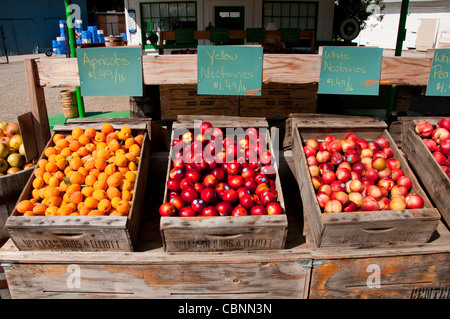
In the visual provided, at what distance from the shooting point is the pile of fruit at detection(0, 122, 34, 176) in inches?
122

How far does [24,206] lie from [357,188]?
256 centimetres

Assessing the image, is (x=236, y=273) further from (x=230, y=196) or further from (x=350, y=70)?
(x=350, y=70)

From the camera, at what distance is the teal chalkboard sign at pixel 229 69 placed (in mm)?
2811

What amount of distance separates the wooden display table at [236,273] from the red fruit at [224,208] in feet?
0.95

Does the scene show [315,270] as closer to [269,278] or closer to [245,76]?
[269,278]

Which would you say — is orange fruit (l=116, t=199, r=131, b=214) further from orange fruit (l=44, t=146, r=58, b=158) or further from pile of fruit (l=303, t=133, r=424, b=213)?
pile of fruit (l=303, t=133, r=424, b=213)

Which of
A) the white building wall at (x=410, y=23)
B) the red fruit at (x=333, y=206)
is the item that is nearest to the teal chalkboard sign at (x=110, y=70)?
the red fruit at (x=333, y=206)

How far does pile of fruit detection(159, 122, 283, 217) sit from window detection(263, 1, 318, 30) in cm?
1000

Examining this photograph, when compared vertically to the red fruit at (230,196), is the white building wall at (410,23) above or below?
above

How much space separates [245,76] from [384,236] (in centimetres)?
165

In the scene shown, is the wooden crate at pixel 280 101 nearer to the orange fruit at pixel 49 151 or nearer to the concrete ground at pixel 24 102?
the concrete ground at pixel 24 102

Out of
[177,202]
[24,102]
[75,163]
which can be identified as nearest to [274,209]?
[177,202]

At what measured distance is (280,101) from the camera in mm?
6668

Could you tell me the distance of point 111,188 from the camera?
258 cm
